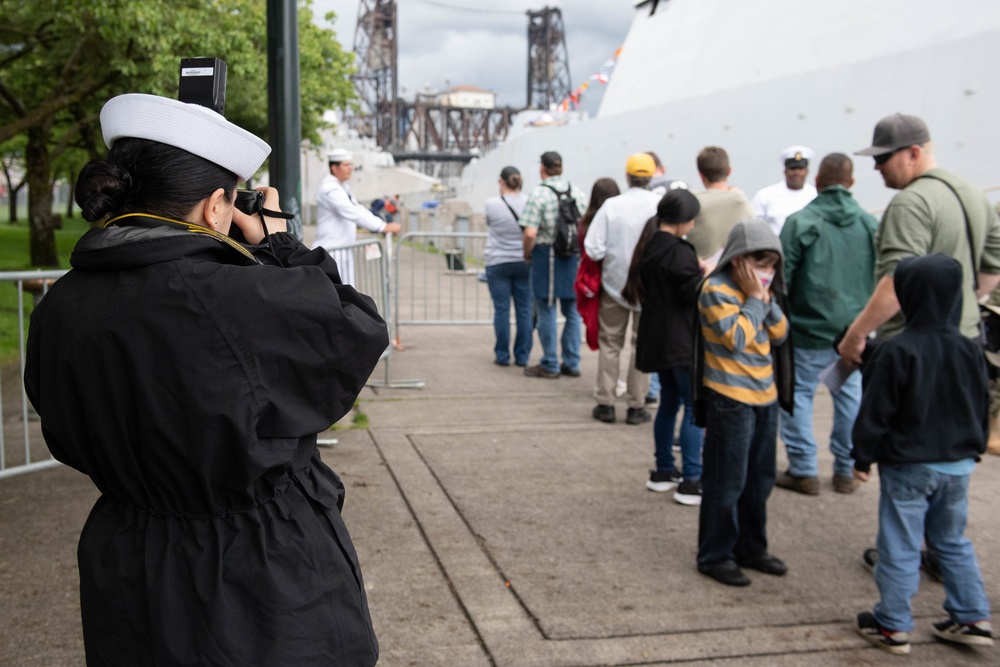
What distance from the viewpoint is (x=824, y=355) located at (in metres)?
5.28

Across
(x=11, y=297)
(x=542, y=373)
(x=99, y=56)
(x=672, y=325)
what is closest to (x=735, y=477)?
(x=672, y=325)

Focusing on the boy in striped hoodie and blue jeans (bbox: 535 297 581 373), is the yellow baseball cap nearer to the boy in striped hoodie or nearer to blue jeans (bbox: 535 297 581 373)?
blue jeans (bbox: 535 297 581 373)

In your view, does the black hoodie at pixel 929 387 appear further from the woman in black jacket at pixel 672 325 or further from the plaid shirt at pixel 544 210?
the plaid shirt at pixel 544 210

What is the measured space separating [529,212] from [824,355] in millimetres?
3042

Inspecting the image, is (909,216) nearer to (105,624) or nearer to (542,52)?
(105,624)

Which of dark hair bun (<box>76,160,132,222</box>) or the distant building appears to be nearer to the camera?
dark hair bun (<box>76,160,132,222</box>)

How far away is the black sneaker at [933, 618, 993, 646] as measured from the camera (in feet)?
11.2

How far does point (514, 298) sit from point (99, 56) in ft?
40.2

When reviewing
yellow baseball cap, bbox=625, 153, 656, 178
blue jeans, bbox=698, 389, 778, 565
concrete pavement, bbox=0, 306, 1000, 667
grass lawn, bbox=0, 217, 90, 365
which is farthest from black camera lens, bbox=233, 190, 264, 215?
yellow baseball cap, bbox=625, 153, 656, 178

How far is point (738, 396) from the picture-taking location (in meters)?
3.94

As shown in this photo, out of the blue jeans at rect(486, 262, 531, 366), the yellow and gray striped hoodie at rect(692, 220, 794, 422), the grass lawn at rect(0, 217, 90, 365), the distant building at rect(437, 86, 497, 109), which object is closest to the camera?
the yellow and gray striped hoodie at rect(692, 220, 794, 422)

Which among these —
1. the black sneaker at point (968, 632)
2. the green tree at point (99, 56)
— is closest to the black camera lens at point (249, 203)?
the black sneaker at point (968, 632)

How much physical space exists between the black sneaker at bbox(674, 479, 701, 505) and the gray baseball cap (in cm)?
185

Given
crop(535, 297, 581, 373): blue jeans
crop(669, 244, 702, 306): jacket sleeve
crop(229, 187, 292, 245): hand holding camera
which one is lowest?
crop(535, 297, 581, 373): blue jeans
